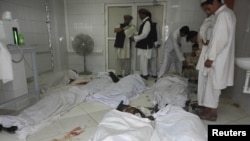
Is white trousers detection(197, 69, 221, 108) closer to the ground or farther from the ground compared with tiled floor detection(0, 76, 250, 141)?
farther from the ground

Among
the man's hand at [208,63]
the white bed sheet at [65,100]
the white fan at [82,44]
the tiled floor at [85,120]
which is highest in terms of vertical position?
the white fan at [82,44]

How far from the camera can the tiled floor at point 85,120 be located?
1608mm

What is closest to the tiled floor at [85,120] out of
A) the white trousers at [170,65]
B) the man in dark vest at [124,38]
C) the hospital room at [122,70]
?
the hospital room at [122,70]

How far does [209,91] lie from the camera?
1.91 meters

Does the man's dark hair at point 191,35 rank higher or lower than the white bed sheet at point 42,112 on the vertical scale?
higher

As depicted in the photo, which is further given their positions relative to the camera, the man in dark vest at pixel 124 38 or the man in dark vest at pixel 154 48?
the man in dark vest at pixel 124 38

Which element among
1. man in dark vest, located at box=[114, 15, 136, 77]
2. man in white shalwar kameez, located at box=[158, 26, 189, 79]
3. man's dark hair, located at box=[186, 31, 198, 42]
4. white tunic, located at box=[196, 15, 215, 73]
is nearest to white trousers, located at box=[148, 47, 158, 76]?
man in white shalwar kameez, located at box=[158, 26, 189, 79]

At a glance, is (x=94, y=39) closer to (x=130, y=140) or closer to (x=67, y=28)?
(x=67, y=28)

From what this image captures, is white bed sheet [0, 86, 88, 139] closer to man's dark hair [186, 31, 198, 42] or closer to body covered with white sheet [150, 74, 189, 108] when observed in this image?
body covered with white sheet [150, 74, 189, 108]

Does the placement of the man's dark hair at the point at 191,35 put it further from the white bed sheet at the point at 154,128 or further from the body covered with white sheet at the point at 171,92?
the white bed sheet at the point at 154,128

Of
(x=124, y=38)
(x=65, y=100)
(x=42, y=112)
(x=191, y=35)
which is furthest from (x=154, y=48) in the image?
(x=42, y=112)

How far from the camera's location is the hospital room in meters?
1.63

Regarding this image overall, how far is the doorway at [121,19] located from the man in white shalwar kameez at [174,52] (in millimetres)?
455

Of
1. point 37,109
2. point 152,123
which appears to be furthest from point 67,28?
point 152,123
